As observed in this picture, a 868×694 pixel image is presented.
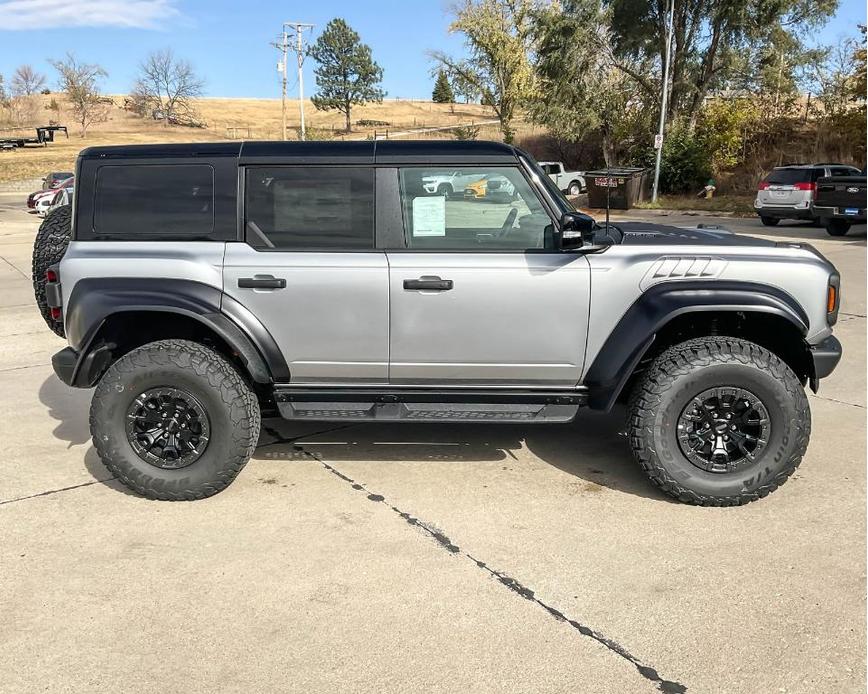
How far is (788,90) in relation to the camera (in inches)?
1148

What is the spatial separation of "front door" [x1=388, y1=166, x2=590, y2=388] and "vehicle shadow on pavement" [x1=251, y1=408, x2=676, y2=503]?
743 millimetres

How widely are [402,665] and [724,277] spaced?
240 centimetres

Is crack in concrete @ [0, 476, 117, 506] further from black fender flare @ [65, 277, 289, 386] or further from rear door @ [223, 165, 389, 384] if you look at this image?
rear door @ [223, 165, 389, 384]

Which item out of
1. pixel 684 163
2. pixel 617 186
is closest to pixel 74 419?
pixel 617 186

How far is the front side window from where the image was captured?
3803 millimetres

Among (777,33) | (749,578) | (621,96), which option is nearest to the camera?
(749,578)

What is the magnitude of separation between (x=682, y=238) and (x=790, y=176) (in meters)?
17.2

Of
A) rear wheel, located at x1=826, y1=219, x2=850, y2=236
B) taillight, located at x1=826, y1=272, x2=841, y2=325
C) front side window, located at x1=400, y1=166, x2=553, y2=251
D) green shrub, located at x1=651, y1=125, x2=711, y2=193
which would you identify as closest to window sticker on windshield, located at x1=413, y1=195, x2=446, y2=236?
front side window, located at x1=400, y1=166, x2=553, y2=251

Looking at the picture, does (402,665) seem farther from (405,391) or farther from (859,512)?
(859,512)

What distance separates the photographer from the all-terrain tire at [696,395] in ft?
12.1

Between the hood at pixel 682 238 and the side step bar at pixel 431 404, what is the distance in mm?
883

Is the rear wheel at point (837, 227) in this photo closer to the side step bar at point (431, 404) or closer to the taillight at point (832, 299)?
the taillight at point (832, 299)

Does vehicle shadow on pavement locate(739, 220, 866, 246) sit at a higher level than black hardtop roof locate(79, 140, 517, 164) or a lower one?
lower

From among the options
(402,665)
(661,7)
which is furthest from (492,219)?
(661,7)
